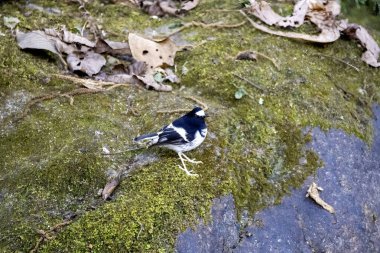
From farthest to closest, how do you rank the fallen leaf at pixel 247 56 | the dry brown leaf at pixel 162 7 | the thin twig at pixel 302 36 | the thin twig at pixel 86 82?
the dry brown leaf at pixel 162 7, the thin twig at pixel 302 36, the fallen leaf at pixel 247 56, the thin twig at pixel 86 82

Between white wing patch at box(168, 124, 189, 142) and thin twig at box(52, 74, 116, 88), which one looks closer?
white wing patch at box(168, 124, 189, 142)

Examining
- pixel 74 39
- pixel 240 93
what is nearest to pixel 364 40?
pixel 240 93

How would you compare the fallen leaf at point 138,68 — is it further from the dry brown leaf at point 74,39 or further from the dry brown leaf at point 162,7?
the dry brown leaf at point 162,7

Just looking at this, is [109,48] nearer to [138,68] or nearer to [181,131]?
[138,68]

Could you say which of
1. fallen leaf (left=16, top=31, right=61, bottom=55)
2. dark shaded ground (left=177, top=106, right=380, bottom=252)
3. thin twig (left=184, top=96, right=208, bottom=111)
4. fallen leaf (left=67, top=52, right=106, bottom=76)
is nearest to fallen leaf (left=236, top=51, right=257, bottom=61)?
thin twig (left=184, top=96, right=208, bottom=111)

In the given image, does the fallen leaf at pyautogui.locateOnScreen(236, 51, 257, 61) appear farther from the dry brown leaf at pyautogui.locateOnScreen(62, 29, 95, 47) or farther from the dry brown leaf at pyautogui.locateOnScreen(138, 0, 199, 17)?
the dry brown leaf at pyautogui.locateOnScreen(62, 29, 95, 47)

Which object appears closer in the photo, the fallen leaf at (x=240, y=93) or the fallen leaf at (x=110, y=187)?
the fallen leaf at (x=110, y=187)

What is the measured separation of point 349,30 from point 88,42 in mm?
2728

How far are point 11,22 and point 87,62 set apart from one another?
0.87 m

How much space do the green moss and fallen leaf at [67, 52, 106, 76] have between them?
17cm

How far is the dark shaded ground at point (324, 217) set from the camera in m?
3.67

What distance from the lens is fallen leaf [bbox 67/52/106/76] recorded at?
15.8ft

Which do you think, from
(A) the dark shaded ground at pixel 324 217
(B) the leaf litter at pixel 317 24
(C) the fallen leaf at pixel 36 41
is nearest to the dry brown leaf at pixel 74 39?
(C) the fallen leaf at pixel 36 41

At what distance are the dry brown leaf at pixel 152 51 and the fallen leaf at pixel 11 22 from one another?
41.7 inches
